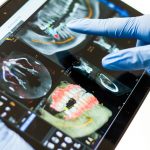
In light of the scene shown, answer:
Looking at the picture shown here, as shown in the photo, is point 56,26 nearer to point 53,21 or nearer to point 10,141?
point 53,21

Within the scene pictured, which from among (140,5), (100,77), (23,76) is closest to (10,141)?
(23,76)

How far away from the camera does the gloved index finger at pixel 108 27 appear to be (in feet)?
2.84

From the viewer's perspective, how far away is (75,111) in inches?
30.4

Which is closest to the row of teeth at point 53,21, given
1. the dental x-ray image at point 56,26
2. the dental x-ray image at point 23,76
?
the dental x-ray image at point 56,26

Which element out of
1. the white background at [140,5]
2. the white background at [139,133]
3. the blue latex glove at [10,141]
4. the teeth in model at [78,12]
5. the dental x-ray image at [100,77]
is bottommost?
the blue latex glove at [10,141]

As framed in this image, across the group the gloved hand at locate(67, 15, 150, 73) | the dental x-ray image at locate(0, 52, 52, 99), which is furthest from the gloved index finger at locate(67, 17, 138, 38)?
the dental x-ray image at locate(0, 52, 52, 99)

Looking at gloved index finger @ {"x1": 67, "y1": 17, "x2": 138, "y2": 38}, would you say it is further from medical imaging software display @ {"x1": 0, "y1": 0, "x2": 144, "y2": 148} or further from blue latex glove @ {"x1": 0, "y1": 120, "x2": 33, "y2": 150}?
blue latex glove @ {"x1": 0, "y1": 120, "x2": 33, "y2": 150}

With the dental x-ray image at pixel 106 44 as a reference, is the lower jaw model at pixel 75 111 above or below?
below

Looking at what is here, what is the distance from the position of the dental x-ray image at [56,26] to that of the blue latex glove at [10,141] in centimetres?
23

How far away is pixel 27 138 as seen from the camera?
0.69 meters

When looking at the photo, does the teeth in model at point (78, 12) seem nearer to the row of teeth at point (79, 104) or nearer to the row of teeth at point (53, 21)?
the row of teeth at point (53, 21)

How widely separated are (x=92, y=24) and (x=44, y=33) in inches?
5.2

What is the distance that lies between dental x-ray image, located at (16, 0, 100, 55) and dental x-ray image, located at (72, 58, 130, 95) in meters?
0.06

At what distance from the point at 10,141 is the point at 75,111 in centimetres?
17
